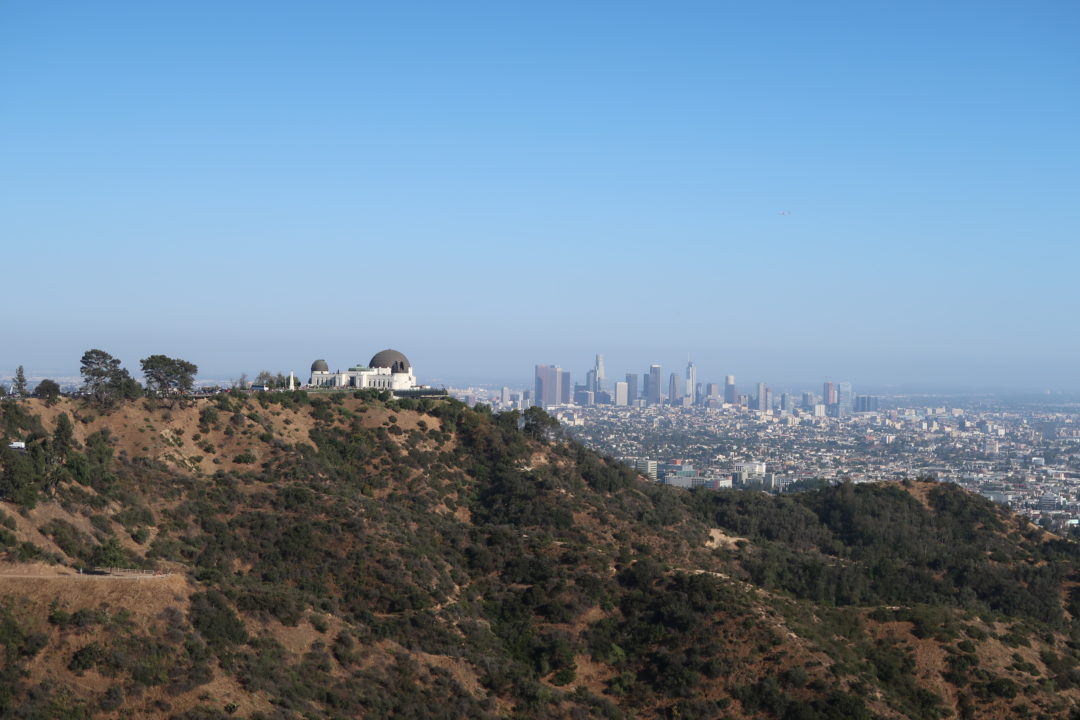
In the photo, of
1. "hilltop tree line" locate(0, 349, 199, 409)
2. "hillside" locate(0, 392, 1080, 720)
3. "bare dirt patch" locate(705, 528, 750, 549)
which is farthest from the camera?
"bare dirt patch" locate(705, 528, 750, 549)

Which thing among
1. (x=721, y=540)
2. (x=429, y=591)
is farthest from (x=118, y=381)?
(x=721, y=540)

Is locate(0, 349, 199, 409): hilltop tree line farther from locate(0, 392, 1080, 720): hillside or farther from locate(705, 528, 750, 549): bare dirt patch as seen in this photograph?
locate(705, 528, 750, 549): bare dirt patch

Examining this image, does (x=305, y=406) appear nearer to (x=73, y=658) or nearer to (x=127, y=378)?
(x=127, y=378)

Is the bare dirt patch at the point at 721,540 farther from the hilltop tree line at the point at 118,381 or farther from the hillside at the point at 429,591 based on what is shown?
the hilltop tree line at the point at 118,381

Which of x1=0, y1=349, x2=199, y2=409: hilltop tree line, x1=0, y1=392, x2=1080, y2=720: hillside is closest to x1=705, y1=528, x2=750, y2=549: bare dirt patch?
x1=0, y1=392, x2=1080, y2=720: hillside

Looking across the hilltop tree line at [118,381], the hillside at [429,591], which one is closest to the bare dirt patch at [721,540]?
the hillside at [429,591]

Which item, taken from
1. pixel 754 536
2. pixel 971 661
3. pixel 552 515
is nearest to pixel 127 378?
pixel 552 515
